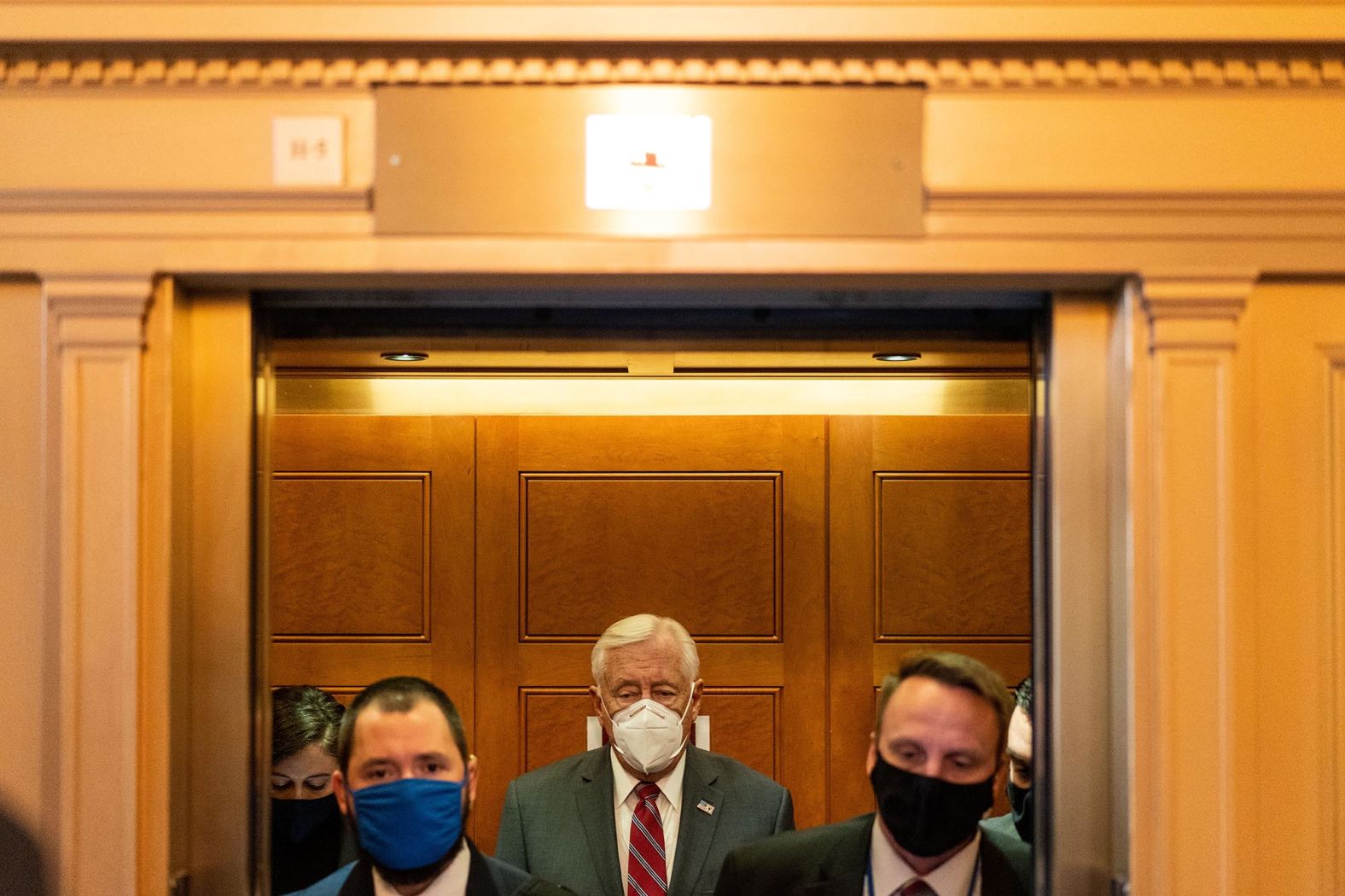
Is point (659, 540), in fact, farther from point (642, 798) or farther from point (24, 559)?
point (24, 559)

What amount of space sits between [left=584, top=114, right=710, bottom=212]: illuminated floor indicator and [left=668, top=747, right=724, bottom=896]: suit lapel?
138 cm

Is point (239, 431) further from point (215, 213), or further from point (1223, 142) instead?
point (1223, 142)

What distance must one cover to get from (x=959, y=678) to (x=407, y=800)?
1040 mm

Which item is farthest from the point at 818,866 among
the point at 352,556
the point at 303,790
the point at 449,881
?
the point at 352,556

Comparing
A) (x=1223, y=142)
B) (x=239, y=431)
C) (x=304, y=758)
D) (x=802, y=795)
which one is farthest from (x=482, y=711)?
(x=1223, y=142)

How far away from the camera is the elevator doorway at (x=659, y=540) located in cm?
405

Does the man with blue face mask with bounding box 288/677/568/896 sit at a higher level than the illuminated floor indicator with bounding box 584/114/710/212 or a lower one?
lower

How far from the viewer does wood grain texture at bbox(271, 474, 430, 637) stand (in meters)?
4.07

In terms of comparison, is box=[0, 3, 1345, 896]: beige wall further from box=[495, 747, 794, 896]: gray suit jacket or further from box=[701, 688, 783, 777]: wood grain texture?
box=[701, 688, 783, 777]: wood grain texture

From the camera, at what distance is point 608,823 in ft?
8.80

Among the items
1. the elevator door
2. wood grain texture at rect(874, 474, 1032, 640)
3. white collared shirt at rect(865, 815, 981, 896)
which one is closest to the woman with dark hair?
white collared shirt at rect(865, 815, 981, 896)

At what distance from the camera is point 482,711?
161 inches

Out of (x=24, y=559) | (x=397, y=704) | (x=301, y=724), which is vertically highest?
(x=24, y=559)

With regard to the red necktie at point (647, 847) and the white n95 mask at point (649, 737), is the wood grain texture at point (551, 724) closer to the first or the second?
the red necktie at point (647, 847)
